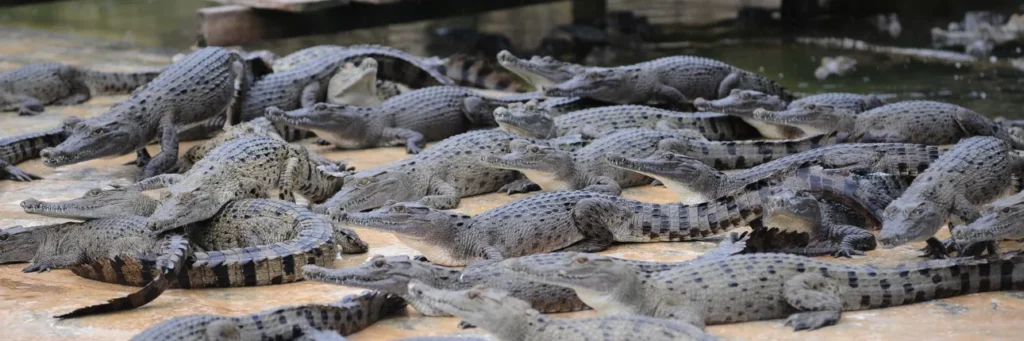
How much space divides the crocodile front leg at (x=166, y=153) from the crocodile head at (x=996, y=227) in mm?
4538

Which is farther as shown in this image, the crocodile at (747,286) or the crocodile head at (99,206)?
the crocodile head at (99,206)

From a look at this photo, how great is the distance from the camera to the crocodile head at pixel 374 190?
6211 mm

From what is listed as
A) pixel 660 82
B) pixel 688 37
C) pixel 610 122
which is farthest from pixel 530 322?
pixel 688 37

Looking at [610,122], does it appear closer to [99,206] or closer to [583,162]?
[583,162]

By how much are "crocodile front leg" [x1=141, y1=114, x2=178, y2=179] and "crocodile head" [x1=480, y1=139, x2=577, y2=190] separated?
2.10 m

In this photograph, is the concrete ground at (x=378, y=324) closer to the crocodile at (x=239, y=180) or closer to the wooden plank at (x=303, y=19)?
the crocodile at (x=239, y=180)

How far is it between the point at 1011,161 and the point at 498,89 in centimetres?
553

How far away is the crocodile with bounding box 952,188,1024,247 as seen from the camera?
14.9 ft

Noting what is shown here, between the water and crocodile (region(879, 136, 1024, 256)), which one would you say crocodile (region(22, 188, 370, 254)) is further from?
the water

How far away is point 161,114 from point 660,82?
10.8ft

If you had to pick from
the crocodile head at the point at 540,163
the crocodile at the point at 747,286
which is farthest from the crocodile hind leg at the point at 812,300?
the crocodile head at the point at 540,163

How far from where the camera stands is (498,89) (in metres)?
10.8

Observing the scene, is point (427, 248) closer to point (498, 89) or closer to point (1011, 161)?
point (1011, 161)

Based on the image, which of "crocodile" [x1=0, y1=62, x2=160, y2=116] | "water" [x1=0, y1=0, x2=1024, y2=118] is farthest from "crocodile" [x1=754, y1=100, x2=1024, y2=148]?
"crocodile" [x1=0, y1=62, x2=160, y2=116]
